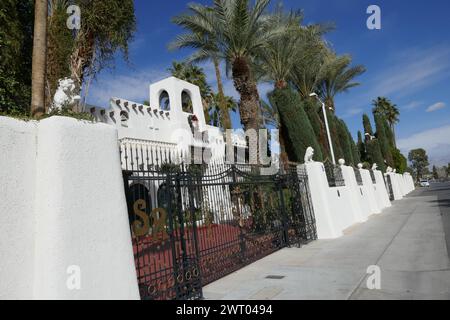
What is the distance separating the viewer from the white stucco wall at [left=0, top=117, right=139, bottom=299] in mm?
3270

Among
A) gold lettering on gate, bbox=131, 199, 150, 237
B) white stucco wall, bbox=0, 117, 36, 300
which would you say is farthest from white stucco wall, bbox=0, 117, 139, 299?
gold lettering on gate, bbox=131, 199, 150, 237

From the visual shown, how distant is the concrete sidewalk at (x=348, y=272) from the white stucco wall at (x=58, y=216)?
2.05 m

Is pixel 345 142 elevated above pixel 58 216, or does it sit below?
above

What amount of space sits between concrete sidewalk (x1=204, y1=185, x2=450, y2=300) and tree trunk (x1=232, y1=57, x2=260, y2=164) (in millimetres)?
4846

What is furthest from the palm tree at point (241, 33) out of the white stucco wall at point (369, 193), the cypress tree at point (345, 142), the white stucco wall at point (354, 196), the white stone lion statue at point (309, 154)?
the cypress tree at point (345, 142)

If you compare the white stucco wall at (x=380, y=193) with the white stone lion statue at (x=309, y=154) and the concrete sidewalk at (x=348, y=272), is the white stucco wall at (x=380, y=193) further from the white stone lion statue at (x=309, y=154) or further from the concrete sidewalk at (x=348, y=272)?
the concrete sidewalk at (x=348, y=272)

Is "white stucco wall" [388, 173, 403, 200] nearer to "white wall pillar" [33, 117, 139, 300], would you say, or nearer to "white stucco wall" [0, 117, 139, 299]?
"white wall pillar" [33, 117, 139, 300]

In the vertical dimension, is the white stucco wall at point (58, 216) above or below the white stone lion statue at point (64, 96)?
below

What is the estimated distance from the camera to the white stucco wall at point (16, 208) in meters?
3.16

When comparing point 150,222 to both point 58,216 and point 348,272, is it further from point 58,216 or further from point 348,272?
point 348,272

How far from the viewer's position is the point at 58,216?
3.42 meters

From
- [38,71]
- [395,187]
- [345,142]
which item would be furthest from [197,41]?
[395,187]

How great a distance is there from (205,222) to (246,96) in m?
6.90
